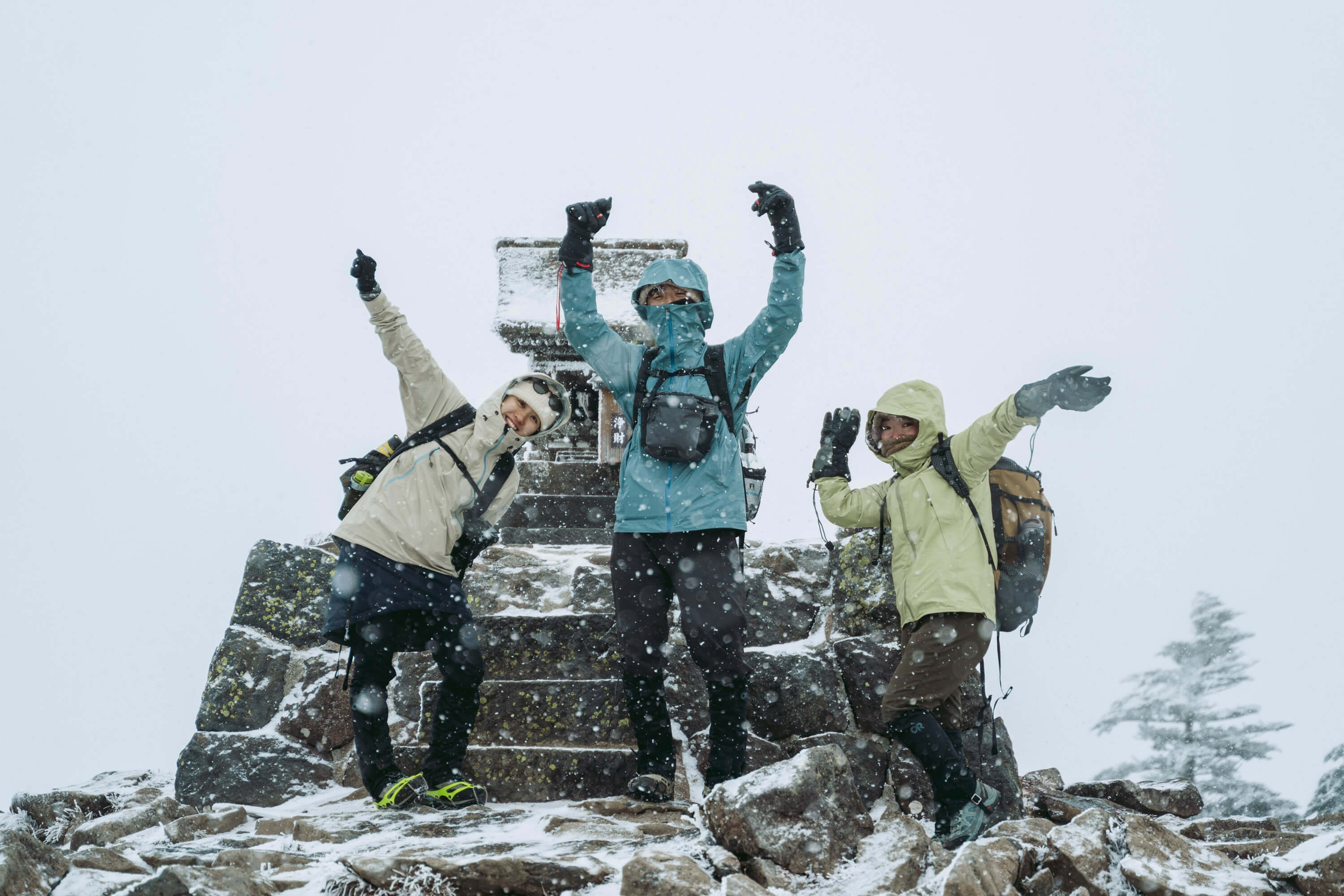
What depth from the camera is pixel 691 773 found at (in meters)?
4.01

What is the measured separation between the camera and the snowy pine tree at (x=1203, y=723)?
1153 centimetres

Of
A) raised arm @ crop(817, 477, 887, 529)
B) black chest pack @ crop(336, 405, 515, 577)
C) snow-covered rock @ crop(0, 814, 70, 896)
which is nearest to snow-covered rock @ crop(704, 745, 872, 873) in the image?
raised arm @ crop(817, 477, 887, 529)

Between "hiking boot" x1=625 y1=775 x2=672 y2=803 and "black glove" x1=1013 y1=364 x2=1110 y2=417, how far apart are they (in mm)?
2080

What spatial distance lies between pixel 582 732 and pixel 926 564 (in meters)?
1.85

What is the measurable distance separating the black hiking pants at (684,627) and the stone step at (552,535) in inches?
113

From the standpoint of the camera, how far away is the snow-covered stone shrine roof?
7363 mm

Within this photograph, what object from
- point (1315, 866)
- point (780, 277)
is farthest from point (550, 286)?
point (1315, 866)

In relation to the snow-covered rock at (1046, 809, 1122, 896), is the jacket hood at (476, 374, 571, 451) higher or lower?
higher

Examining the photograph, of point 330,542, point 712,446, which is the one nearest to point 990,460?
point 712,446

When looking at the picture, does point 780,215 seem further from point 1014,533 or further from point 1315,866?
point 1315,866

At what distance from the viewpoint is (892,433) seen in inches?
143

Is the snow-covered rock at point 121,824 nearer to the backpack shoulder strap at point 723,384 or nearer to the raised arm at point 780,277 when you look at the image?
the backpack shoulder strap at point 723,384

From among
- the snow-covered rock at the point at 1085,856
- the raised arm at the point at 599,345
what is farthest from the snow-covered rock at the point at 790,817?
the raised arm at the point at 599,345

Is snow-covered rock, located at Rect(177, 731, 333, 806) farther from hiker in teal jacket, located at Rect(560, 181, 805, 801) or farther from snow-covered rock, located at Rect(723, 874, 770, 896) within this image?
snow-covered rock, located at Rect(723, 874, 770, 896)
